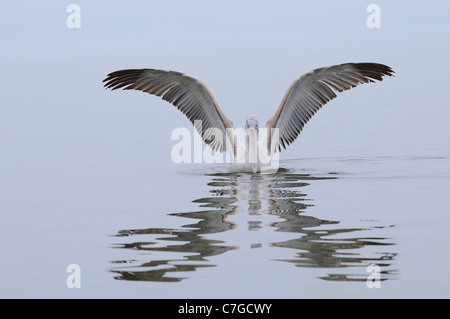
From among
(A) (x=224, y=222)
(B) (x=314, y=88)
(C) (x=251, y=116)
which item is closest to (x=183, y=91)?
(C) (x=251, y=116)

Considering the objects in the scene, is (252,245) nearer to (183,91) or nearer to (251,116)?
(251,116)

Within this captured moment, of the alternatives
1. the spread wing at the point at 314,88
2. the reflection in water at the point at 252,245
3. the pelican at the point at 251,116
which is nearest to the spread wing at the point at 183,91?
the pelican at the point at 251,116

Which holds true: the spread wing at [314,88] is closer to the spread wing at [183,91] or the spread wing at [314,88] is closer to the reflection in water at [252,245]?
the spread wing at [183,91]

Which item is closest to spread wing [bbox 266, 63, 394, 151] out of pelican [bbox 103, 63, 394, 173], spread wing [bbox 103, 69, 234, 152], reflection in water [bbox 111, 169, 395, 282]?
pelican [bbox 103, 63, 394, 173]

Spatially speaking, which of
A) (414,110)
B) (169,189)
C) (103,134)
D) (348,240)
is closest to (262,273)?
(348,240)

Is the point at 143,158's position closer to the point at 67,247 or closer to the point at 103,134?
the point at 103,134

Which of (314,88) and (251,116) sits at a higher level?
(314,88)

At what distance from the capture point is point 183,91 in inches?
744

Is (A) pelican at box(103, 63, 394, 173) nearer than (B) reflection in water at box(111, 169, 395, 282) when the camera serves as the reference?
No

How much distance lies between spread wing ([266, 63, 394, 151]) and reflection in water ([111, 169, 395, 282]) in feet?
10.7

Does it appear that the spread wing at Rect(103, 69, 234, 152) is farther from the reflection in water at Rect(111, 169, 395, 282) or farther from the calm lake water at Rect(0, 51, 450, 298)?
the reflection in water at Rect(111, 169, 395, 282)

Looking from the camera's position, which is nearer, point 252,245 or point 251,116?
point 252,245

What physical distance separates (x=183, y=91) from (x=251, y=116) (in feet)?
5.26

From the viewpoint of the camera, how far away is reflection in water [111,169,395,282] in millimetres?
10352
